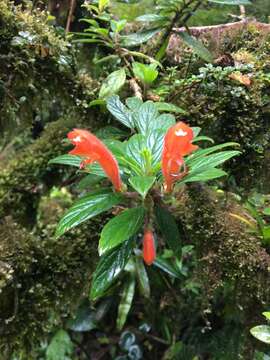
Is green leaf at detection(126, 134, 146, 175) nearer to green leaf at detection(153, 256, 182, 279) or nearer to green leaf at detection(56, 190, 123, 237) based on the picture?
green leaf at detection(56, 190, 123, 237)

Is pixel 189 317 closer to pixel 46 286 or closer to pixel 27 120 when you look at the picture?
pixel 46 286

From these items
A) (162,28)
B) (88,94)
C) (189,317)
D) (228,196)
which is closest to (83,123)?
(88,94)

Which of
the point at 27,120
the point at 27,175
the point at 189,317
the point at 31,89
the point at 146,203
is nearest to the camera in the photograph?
the point at 146,203

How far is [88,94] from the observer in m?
1.36

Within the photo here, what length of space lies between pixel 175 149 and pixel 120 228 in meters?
0.20

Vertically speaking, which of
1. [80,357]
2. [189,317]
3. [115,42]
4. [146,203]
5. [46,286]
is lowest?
[80,357]

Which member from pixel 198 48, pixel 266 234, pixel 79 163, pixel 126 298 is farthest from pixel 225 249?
pixel 126 298

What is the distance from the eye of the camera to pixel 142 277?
185 cm

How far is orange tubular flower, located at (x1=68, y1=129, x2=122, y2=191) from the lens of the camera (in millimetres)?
761

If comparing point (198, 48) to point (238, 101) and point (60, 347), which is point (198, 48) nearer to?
point (238, 101)

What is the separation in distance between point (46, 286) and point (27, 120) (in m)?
0.59

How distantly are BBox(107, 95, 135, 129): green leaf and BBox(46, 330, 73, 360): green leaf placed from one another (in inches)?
64.4

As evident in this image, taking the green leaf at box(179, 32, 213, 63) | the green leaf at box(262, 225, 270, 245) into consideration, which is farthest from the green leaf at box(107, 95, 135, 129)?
the green leaf at box(262, 225, 270, 245)

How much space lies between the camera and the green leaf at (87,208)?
83 cm
